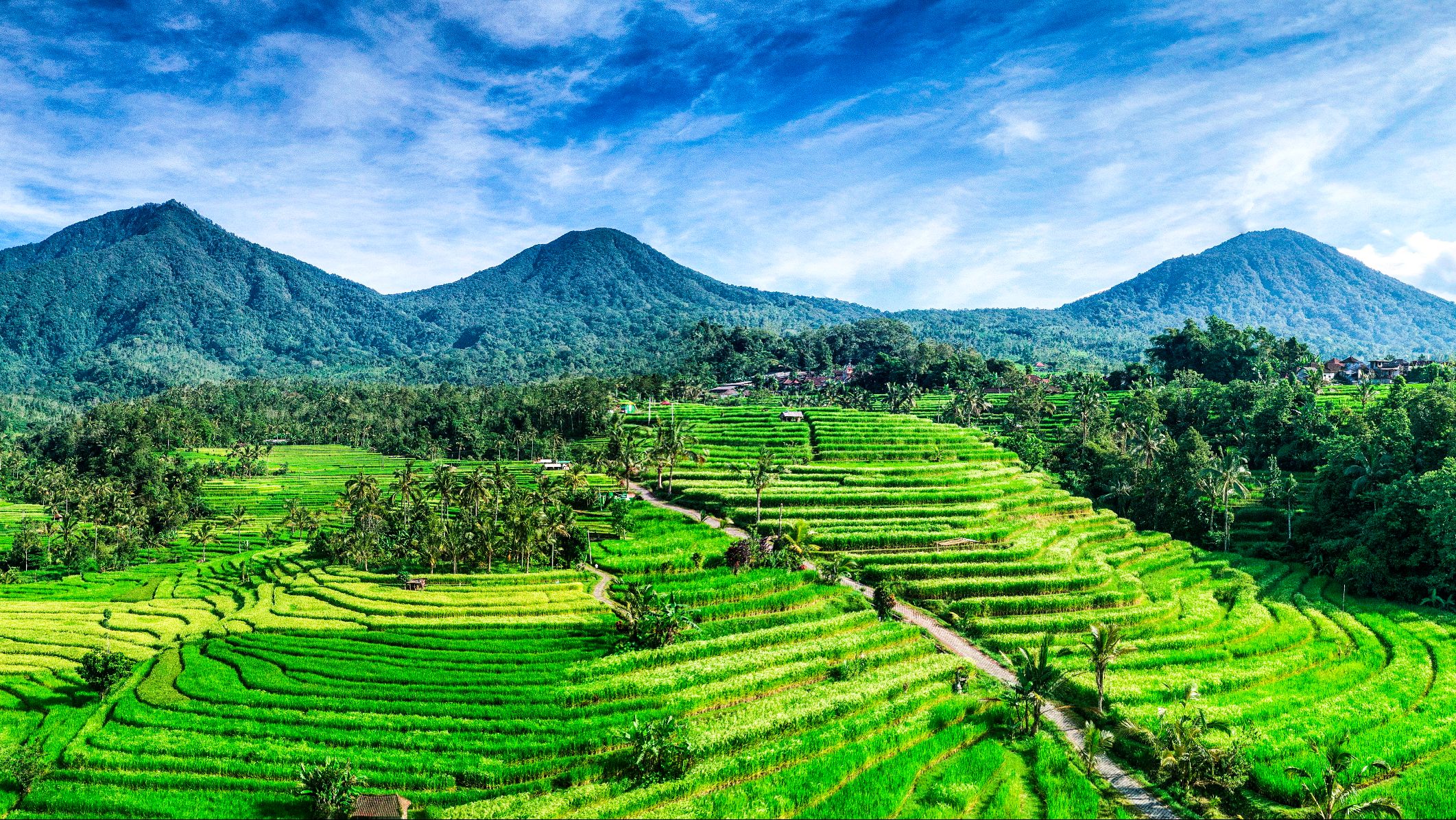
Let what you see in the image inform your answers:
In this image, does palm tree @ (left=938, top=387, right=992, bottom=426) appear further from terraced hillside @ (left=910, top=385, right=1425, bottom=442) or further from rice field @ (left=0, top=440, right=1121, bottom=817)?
rice field @ (left=0, top=440, right=1121, bottom=817)

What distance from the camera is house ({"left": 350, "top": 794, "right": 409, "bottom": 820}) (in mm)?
27406

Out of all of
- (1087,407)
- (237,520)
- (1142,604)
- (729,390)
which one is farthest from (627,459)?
(729,390)

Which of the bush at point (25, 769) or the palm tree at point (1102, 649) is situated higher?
the palm tree at point (1102, 649)

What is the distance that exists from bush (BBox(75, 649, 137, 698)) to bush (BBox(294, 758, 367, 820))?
21299 mm

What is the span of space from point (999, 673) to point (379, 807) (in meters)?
32.4

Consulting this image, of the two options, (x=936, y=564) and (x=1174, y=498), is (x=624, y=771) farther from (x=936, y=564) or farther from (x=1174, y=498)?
(x=1174, y=498)

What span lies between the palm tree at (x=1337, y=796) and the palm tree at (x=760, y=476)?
42.7 metres

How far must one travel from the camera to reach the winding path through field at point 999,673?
99.0 ft

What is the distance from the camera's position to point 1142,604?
172 feet

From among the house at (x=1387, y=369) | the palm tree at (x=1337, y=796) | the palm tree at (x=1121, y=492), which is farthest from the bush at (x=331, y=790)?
the house at (x=1387, y=369)

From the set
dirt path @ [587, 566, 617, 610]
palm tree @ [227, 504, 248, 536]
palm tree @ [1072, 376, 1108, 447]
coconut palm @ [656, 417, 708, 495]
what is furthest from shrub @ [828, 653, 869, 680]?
palm tree @ [227, 504, 248, 536]

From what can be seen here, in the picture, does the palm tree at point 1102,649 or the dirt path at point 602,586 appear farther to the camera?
Answer: the dirt path at point 602,586

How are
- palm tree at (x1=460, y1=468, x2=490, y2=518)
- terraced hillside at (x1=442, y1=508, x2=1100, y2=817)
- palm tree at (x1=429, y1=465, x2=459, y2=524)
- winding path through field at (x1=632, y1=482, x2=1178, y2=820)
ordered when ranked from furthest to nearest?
1. palm tree at (x1=429, y1=465, x2=459, y2=524)
2. palm tree at (x1=460, y1=468, x2=490, y2=518)
3. winding path through field at (x1=632, y1=482, x2=1178, y2=820)
4. terraced hillside at (x1=442, y1=508, x2=1100, y2=817)

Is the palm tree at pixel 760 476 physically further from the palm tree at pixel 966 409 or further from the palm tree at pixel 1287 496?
the palm tree at pixel 1287 496
